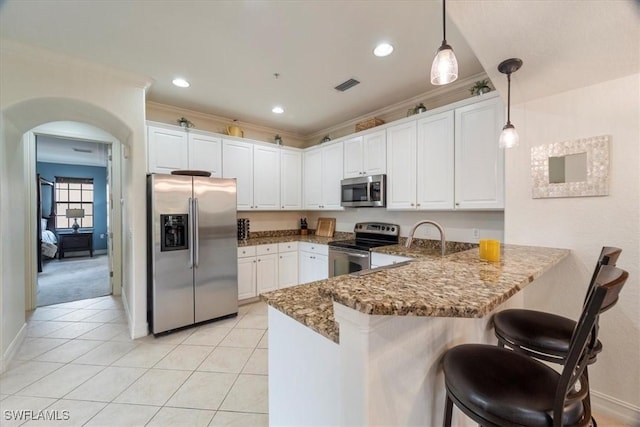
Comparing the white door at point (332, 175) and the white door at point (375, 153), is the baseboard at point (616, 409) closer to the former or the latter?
the white door at point (375, 153)

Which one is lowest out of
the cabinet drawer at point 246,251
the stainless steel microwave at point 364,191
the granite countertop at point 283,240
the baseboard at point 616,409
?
the baseboard at point 616,409

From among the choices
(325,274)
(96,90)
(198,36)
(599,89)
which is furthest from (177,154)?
(599,89)

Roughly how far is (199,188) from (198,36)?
1.56m

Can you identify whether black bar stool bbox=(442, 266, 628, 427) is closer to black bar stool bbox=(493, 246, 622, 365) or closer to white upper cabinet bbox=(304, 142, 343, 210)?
black bar stool bbox=(493, 246, 622, 365)

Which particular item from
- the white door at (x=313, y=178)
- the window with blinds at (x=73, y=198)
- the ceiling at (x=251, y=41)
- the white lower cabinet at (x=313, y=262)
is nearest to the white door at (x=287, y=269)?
the white lower cabinet at (x=313, y=262)

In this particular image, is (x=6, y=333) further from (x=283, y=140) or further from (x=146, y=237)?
(x=283, y=140)

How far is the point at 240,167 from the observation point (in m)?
3.94

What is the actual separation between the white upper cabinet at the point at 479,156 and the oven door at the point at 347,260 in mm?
1193

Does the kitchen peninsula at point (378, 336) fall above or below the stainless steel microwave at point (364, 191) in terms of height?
below

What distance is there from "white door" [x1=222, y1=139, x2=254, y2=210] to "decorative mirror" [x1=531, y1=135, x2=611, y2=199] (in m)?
3.41

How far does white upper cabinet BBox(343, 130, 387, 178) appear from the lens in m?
3.39

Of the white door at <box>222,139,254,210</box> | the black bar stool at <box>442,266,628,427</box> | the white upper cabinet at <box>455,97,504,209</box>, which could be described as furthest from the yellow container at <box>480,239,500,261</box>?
the white door at <box>222,139,254,210</box>

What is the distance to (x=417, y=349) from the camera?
A: 1.04 meters

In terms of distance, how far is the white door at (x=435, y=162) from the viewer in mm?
2742
